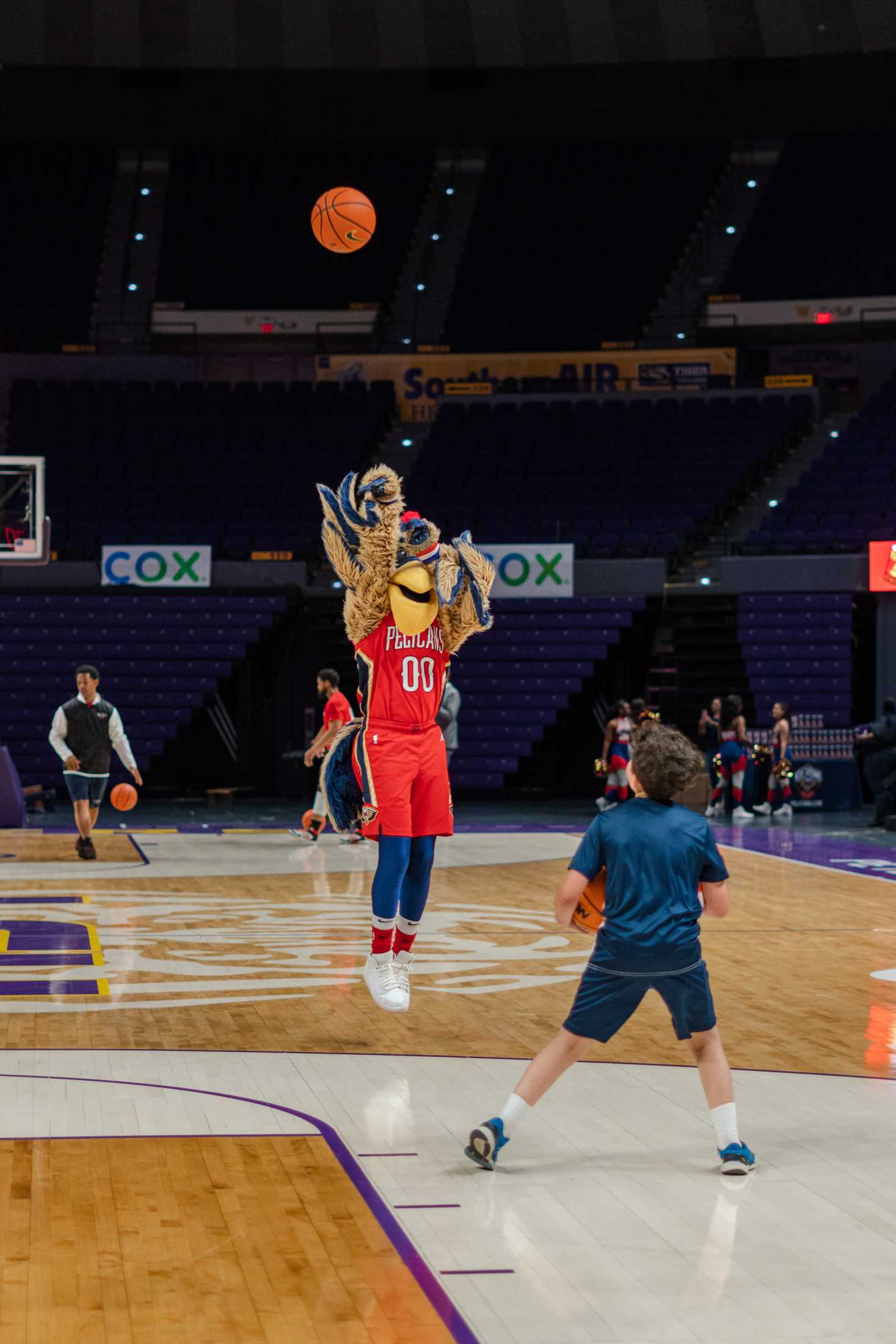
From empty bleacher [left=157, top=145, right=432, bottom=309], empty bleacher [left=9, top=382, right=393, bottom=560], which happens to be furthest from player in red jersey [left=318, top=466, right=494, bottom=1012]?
empty bleacher [left=157, top=145, right=432, bottom=309]

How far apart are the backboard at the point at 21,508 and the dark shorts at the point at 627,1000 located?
13.2m

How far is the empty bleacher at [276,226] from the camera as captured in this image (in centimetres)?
3180

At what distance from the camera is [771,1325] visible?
3.46m

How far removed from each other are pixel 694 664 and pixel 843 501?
342cm

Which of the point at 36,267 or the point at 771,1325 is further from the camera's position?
the point at 36,267

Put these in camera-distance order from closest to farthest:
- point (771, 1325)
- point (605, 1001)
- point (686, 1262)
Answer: point (771, 1325)
point (686, 1262)
point (605, 1001)

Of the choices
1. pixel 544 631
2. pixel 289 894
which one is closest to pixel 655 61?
pixel 544 631

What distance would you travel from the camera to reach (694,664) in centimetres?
2412

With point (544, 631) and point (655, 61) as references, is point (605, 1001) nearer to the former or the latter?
point (544, 631)

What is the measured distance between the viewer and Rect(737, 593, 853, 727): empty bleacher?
23156 millimetres

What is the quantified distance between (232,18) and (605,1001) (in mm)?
27120

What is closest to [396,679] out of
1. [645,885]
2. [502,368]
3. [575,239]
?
[645,885]

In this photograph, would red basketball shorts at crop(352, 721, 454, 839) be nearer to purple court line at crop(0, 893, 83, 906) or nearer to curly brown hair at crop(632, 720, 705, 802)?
curly brown hair at crop(632, 720, 705, 802)

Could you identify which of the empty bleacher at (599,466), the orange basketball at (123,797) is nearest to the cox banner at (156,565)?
the empty bleacher at (599,466)
